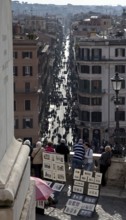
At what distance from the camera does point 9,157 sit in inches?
232

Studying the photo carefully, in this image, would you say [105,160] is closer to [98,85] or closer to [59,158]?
[59,158]

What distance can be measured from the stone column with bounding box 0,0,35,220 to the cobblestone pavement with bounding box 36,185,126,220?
4.28 m

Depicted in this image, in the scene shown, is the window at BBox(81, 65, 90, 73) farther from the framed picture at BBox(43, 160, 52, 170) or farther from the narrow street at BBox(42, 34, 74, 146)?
the framed picture at BBox(43, 160, 52, 170)

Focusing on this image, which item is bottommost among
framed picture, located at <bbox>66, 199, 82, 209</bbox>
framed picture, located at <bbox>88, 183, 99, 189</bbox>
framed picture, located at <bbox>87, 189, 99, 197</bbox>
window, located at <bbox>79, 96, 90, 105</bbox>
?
window, located at <bbox>79, 96, 90, 105</bbox>

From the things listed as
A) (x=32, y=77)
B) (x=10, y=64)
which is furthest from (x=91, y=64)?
(x=10, y=64)

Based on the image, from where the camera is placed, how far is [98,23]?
529 feet

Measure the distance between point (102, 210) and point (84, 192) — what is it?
45cm

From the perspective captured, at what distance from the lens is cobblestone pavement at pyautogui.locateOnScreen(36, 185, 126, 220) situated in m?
10.8

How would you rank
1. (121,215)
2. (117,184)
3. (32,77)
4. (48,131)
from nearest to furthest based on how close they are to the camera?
(121,215)
(117,184)
(32,77)
(48,131)

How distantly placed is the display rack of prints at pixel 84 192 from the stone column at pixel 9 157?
15.0ft

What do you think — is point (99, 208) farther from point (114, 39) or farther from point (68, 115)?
point (68, 115)

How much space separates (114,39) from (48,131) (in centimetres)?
1974

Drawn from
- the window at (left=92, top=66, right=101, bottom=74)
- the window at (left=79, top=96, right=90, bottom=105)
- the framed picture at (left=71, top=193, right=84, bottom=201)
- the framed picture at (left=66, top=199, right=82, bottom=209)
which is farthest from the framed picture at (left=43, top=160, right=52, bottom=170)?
the window at (left=79, top=96, right=90, bottom=105)

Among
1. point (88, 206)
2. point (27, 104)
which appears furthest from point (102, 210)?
point (27, 104)
